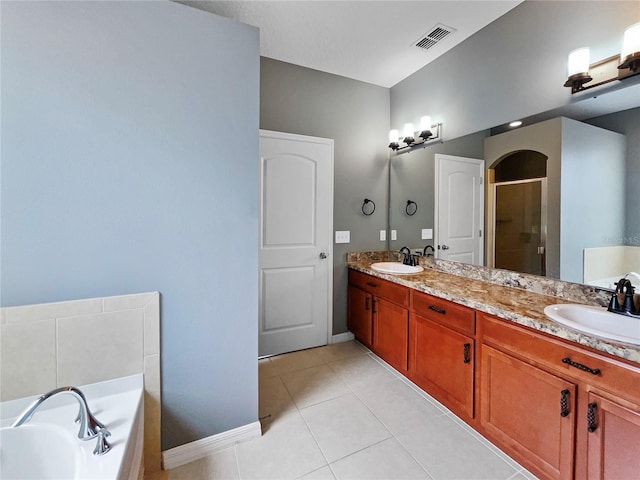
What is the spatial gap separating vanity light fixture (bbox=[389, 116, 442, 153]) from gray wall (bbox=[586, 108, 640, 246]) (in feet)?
4.18

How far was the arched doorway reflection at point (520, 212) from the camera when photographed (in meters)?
1.87

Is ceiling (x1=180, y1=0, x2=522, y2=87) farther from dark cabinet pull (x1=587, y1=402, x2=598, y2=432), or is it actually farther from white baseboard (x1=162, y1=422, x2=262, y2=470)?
white baseboard (x1=162, y1=422, x2=262, y2=470)

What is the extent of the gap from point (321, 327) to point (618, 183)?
2480 millimetres

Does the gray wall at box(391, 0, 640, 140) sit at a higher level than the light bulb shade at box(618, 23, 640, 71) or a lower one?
higher

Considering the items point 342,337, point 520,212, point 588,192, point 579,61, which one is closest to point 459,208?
point 520,212

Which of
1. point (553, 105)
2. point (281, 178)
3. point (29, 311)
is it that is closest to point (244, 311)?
point (29, 311)

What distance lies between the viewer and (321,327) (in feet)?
9.78

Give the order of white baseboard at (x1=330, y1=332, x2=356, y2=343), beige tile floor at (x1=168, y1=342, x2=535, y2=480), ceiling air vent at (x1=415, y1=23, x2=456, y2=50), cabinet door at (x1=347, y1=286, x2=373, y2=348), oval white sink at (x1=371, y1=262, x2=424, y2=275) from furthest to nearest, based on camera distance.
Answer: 1. white baseboard at (x1=330, y1=332, x2=356, y2=343)
2. cabinet door at (x1=347, y1=286, x2=373, y2=348)
3. oval white sink at (x1=371, y1=262, x2=424, y2=275)
4. ceiling air vent at (x1=415, y1=23, x2=456, y2=50)
5. beige tile floor at (x1=168, y1=342, x2=535, y2=480)

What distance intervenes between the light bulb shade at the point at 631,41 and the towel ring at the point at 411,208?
5.48 feet

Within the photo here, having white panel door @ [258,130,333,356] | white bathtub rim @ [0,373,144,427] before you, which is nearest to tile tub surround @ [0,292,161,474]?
white bathtub rim @ [0,373,144,427]

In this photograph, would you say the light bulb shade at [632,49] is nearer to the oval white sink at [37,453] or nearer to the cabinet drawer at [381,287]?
the cabinet drawer at [381,287]

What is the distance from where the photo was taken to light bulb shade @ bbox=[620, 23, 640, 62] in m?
1.40

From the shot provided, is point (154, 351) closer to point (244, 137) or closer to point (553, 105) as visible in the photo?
point (244, 137)

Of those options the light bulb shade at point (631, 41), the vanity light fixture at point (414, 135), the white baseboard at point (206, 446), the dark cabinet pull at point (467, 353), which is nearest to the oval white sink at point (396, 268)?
the dark cabinet pull at point (467, 353)
